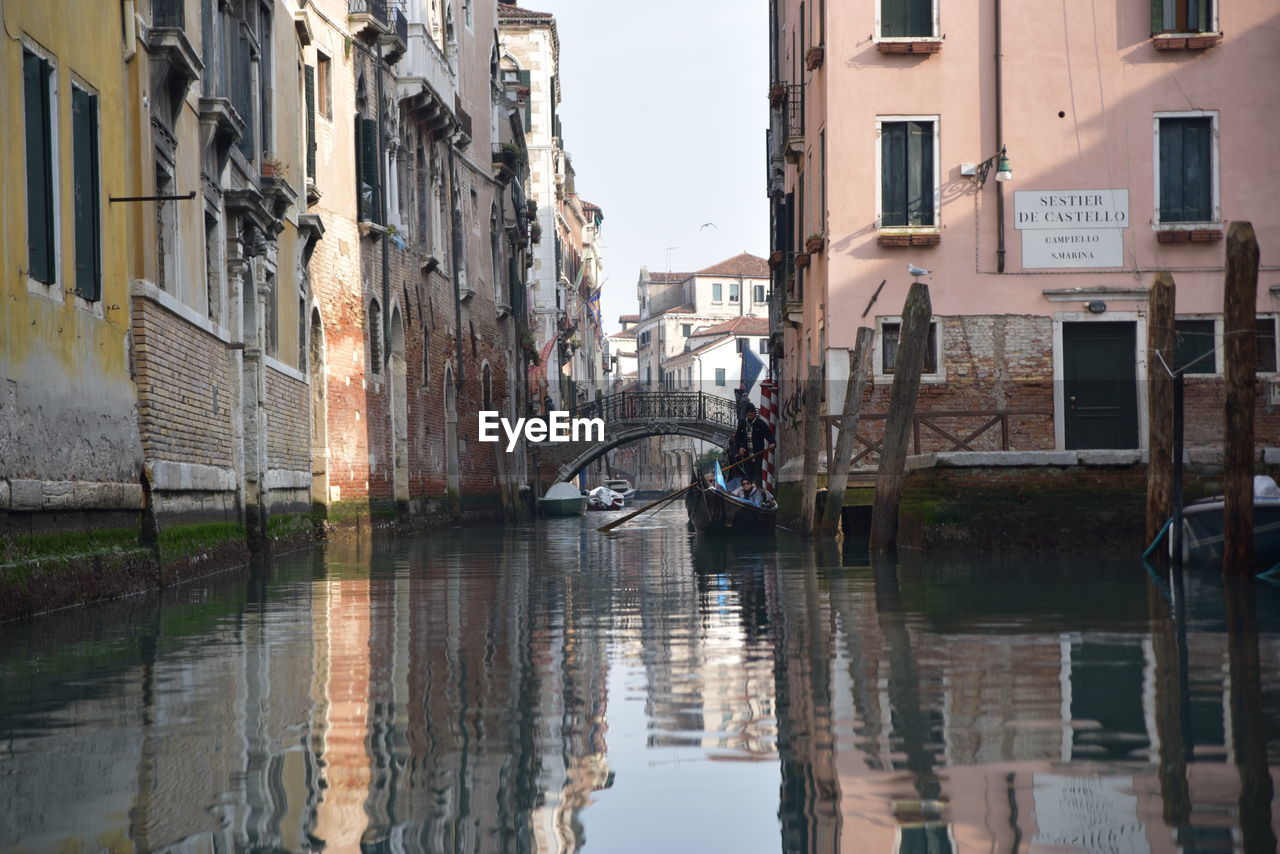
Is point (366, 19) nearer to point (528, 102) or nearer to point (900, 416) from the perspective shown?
point (900, 416)

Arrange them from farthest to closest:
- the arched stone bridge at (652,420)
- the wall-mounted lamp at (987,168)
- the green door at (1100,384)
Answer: the arched stone bridge at (652,420) → the green door at (1100,384) → the wall-mounted lamp at (987,168)

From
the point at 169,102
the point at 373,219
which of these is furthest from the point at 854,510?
the point at 169,102

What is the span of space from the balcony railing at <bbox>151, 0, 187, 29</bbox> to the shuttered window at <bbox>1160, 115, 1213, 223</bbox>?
10.4 metres

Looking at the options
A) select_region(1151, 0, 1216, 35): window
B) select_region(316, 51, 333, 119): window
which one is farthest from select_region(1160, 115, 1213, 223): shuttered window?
select_region(316, 51, 333, 119): window

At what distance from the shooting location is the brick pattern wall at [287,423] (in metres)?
15.6

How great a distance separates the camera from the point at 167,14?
11250 mm

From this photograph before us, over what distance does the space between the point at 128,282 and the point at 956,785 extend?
301 inches

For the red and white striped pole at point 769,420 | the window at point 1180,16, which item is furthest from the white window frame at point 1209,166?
the red and white striped pole at point 769,420

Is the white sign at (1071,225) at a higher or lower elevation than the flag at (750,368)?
higher

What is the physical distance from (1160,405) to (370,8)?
45.0ft

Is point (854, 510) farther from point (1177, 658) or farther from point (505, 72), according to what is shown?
point (505, 72)

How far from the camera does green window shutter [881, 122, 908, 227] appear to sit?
18.0m

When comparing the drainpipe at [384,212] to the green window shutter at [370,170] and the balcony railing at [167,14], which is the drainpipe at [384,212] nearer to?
the green window shutter at [370,170]

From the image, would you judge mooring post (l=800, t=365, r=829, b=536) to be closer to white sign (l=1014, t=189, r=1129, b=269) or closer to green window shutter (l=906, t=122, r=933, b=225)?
→ green window shutter (l=906, t=122, r=933, b=225)
